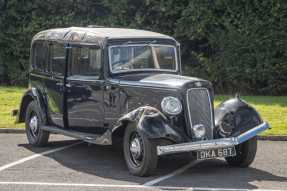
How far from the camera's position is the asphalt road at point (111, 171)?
9.35 metres

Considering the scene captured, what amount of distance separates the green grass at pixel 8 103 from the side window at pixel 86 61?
11.2 feet

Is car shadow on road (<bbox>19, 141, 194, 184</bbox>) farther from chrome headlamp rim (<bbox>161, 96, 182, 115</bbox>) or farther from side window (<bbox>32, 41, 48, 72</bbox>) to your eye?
side window (<bbox>32, 41, 48, 72</bbox>)

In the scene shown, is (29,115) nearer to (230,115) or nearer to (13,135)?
(13,135)

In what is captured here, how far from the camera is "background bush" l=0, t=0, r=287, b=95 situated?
754 inches

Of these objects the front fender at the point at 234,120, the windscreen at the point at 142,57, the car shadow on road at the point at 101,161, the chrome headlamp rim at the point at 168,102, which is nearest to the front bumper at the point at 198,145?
the car shadow on road at the point at 101,161

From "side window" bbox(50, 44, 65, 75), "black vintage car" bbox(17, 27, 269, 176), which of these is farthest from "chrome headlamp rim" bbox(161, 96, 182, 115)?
"side window" bbox(50, 44, 65, 75)

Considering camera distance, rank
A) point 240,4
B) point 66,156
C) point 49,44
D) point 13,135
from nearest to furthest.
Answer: point 66,156 < point 49,44 < point 13,135 < point 240,4

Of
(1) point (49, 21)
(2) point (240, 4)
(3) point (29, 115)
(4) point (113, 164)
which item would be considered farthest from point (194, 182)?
(1) point (49, 21)

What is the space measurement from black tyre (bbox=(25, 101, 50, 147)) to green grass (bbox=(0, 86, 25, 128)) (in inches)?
72.8

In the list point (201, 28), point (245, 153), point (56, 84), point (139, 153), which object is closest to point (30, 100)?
point (56, 84)

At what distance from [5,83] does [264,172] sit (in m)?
13.4

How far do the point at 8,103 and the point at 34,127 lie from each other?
16.6 ft

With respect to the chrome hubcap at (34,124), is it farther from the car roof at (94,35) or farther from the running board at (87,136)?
the car roof at (94,35)

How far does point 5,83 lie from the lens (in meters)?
22.2
